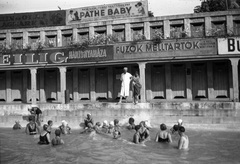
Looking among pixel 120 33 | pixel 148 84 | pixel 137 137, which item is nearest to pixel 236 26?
pixel 148 84

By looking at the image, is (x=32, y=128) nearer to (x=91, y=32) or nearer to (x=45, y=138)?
(x=45, y=138)

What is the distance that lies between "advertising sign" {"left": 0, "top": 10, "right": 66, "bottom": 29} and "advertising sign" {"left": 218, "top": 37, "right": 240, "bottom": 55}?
1623 cm

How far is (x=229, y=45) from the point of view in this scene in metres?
18.1

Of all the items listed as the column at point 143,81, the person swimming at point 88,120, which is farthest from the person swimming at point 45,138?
the column at point 143,81

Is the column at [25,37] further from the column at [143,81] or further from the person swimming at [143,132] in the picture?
the person swimming at [143,132]

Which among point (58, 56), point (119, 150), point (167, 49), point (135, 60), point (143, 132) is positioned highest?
point (167, 49)

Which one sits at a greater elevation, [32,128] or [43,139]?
[32,128]

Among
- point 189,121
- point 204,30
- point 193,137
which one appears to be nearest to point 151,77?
point 204,30

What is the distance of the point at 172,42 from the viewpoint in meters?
19.4

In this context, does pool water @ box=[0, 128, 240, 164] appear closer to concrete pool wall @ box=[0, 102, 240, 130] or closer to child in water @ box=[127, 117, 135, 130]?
child in water @ box=[127, 117, 135, 130]

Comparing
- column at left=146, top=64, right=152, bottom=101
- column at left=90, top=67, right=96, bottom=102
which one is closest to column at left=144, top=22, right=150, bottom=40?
column at left=146, top=64, right=152, bottom=101

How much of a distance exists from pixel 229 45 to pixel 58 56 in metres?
13.1

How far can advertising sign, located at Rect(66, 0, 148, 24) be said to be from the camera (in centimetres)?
2372

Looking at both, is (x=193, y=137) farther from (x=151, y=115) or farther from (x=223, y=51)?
(x=223, y=51)
